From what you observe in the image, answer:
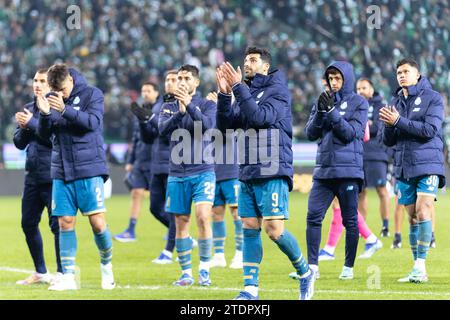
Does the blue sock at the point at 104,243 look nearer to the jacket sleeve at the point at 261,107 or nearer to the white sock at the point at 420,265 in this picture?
the jacket sleeve at the point at 261,107

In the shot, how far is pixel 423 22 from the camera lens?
30750 mm

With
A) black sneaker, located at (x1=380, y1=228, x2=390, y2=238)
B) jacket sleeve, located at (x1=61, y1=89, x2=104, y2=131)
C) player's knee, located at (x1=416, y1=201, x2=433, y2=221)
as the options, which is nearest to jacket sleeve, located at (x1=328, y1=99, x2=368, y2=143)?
player's knee, located at (x1=416, y1=201, x2=433, y2=221)

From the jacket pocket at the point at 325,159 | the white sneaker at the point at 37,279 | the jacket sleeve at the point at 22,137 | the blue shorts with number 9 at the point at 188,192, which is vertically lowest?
the white sneaker at the point at 37,279

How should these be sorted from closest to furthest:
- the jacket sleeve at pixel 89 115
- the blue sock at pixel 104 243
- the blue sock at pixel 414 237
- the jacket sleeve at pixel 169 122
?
the jacket sleeve at pixel 89 115 → the blue sock at pixel 104 243 → the jacket sleeve at pixel 169 122 → the blue sock at pixel 414 237

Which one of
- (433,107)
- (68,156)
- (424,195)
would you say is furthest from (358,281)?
(68,156)

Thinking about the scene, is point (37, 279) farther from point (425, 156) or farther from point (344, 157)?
point (425, 156)

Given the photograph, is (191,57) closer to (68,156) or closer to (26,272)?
(26,272)

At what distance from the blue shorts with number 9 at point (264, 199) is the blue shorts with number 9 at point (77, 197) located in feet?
5.48

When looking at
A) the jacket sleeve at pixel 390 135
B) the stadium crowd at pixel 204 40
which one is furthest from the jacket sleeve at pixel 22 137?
the stadium crowd at pixel 204 40

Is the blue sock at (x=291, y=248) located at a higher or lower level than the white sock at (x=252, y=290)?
higher

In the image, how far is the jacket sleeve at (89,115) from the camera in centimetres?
1002

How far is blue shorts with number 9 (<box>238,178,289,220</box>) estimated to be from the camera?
9148 millimetres

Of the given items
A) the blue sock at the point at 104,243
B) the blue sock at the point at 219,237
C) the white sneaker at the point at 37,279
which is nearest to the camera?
the blue sock at the point at 104,243

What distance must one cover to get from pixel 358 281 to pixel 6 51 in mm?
22394
